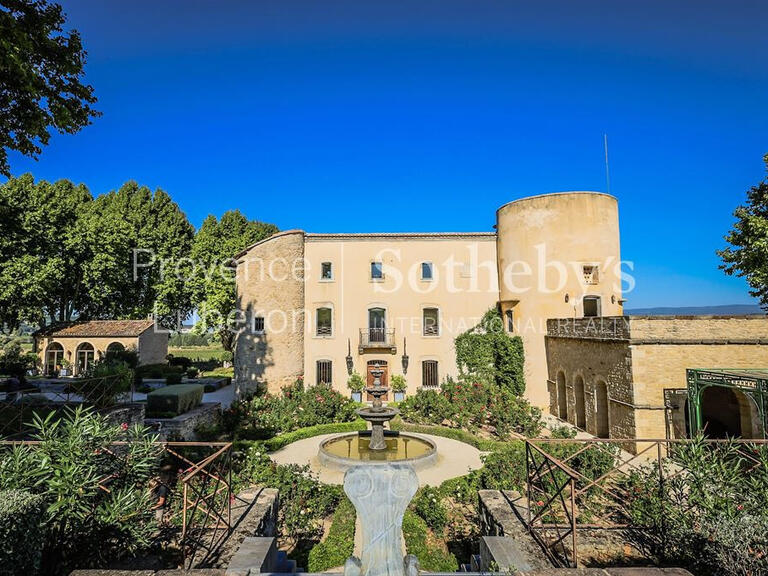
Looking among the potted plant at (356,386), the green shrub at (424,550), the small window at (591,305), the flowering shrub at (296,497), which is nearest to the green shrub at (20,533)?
the flowering shrub at (296,497)

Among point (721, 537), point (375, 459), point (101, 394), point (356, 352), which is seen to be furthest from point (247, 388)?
point (721, 537)

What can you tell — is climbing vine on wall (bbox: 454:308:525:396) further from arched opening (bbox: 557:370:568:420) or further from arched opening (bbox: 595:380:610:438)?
arched opening (bbox: 595:380:610:438)

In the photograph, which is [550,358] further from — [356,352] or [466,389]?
[356,352]

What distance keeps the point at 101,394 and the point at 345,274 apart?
12286 millimetres

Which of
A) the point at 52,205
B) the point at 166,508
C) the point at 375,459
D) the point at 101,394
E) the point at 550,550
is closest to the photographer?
A: the point at 550,550

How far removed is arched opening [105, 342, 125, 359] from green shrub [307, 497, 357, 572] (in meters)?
26.3

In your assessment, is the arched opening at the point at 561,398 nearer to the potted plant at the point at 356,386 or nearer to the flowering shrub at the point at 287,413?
the flowering shrub at the point at 287,413

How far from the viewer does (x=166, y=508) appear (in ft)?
24.3

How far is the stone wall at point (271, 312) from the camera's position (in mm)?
21031

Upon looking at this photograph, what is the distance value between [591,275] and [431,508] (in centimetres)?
1536

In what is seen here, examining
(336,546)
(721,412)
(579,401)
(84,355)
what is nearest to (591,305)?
(579,401)

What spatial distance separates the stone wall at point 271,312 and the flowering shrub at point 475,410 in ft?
23.8

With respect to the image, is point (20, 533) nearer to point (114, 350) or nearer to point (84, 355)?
point (114, 350)

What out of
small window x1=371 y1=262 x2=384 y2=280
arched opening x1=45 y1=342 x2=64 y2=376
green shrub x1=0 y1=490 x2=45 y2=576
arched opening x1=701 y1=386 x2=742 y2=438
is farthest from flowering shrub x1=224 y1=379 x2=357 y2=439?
arched opening x1=45 y1=342 x2=64 y2=376
